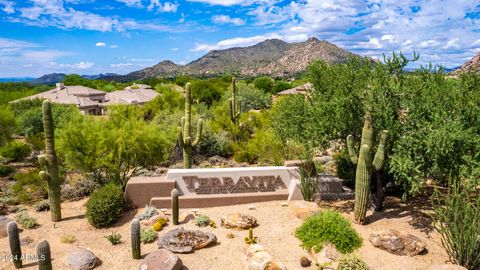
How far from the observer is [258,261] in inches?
360

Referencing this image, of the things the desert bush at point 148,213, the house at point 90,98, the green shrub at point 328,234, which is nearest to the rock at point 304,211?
the green shrub at point 328,234

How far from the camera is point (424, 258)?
9742mm

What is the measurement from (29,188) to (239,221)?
11.7m

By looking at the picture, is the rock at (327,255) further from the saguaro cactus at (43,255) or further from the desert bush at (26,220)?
the desert bush at (26,220)

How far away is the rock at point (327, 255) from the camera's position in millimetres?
9606

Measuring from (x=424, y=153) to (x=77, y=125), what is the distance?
46.3 ft

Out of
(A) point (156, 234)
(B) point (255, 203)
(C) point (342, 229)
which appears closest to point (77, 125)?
(A) point (156, 234)

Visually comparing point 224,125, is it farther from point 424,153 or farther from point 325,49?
point 325,49

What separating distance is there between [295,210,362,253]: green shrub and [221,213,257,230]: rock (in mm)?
1800

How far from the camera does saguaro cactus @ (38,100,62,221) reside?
1288 cm

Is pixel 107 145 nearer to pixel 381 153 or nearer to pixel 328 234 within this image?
pixel 328 234

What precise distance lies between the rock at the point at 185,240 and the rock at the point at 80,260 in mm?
1951

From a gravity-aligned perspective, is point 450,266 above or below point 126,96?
below

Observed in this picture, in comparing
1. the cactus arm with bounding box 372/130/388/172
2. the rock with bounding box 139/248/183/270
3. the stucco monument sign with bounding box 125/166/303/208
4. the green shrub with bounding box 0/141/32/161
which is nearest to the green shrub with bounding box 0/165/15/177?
the green shrub with bounding box 0/141/32/161
